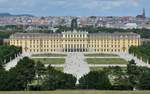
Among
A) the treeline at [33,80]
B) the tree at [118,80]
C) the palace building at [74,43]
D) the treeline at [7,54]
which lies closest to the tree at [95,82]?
the tree at [118,80]

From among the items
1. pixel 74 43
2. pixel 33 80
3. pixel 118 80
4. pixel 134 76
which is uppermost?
pixel 134 76

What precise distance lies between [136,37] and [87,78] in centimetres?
5029

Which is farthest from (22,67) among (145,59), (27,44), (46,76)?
(27,44)

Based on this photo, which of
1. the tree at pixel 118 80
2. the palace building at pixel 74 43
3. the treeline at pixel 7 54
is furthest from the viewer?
the palace building at pixel 74 43

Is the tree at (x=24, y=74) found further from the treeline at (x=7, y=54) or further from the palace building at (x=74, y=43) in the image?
the palace building at (x=74, y=43)

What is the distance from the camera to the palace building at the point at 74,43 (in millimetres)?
79000

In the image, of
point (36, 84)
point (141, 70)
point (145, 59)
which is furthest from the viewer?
point (145, 59)

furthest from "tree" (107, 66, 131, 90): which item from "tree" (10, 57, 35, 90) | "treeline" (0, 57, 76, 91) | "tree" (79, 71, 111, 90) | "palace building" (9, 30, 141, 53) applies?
"palace building" (9, 30, 141, 53)

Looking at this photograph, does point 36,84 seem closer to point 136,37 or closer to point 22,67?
point 22,67

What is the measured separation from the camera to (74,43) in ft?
261

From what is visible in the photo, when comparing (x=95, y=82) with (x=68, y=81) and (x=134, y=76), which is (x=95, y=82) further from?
(x=134, y=76)

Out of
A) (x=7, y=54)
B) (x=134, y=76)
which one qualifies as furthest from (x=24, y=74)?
(x=7, y=54)

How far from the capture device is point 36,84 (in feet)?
102

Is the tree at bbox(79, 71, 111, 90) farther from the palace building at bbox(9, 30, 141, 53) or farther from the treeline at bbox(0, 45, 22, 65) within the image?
the palace building at bbox(9, 30, 141, 53)
